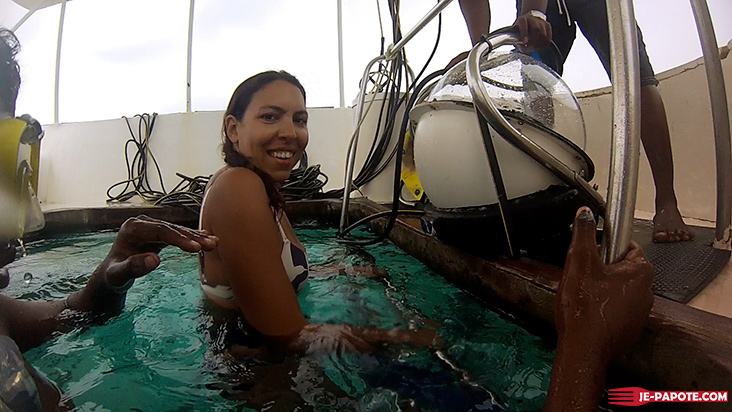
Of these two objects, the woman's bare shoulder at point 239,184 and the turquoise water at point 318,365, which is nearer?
the turquoise water at point 318,365

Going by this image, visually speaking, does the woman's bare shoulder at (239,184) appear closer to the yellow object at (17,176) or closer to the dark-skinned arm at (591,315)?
the yellow object at (17,176)

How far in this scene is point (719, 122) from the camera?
4.40ft

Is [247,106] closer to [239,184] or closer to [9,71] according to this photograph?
[239,184]

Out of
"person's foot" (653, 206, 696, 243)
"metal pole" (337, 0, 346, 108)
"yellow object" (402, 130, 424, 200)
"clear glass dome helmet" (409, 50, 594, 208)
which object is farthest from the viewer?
"metal pole" (337, 0, 346, 108)

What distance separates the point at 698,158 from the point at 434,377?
2.07 metres

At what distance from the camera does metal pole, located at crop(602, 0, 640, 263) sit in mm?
686

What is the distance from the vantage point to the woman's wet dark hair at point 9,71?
1.39ft

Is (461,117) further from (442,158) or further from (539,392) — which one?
(539,392)

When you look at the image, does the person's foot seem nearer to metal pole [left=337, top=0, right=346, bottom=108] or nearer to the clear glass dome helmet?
the clear glass dome helmet

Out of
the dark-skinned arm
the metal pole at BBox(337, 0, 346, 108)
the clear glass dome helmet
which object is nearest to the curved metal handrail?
the clear glass dome helmet

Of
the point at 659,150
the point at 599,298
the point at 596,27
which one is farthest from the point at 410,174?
the point at 599,298

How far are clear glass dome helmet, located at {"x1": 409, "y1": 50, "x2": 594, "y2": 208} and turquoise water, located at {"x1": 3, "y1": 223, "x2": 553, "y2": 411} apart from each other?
0.42 meters

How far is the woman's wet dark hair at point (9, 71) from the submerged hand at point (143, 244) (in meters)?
0.43

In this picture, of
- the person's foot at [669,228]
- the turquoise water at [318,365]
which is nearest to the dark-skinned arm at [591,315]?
the turquoise water at [318,365]
